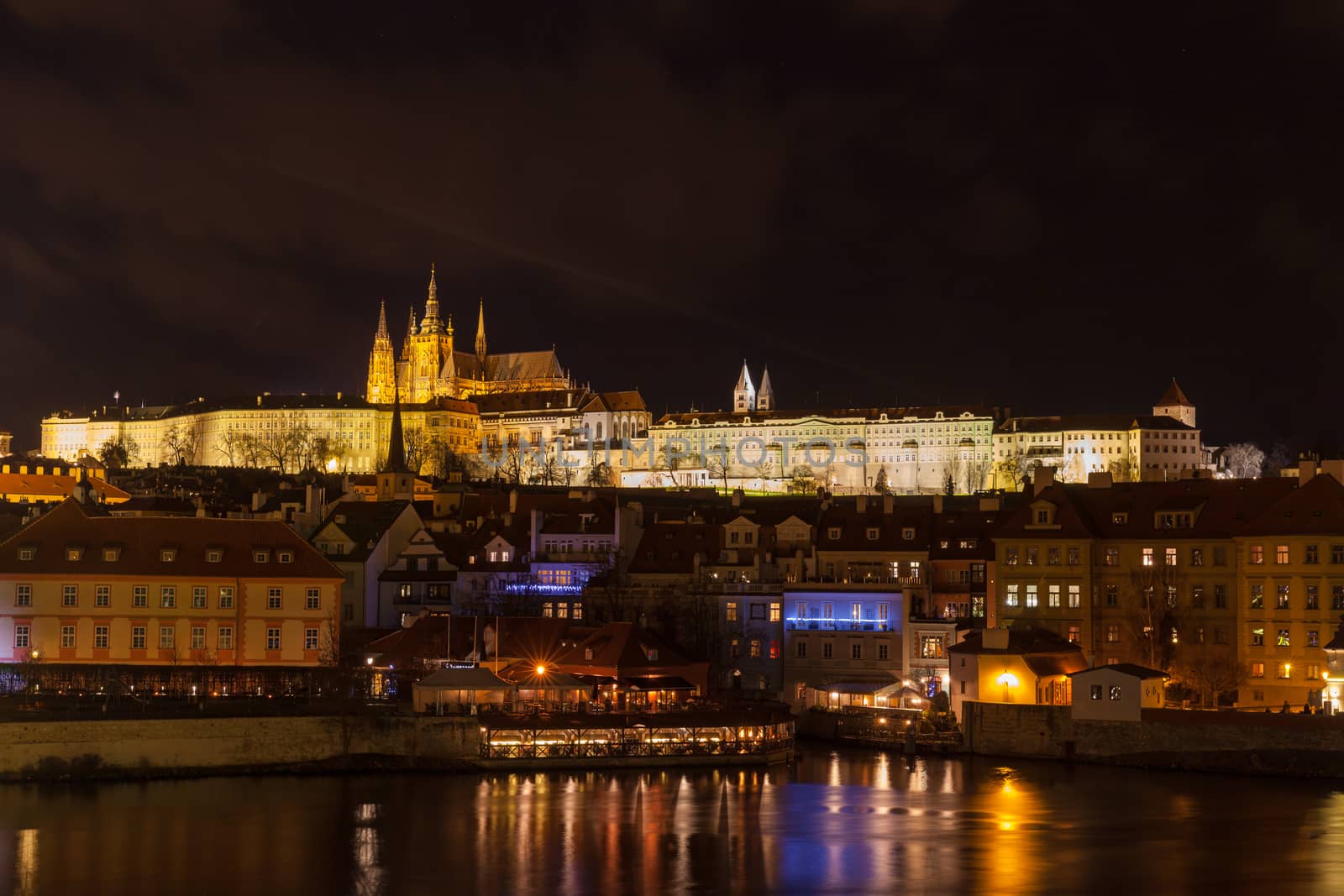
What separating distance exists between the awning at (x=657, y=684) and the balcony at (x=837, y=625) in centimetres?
705

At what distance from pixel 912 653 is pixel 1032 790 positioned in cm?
1325

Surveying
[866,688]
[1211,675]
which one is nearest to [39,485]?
[866,688]

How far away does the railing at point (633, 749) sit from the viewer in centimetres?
4842

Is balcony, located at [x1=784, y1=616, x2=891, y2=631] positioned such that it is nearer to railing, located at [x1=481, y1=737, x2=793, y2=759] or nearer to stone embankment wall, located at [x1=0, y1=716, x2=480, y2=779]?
railing, located at [x1=481, y1=737, x2=793, y2=759]

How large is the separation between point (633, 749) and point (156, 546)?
18003 millimetres

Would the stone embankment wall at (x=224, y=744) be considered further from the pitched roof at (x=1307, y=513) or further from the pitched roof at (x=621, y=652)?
the pitched roof at (x=1307, y=513)

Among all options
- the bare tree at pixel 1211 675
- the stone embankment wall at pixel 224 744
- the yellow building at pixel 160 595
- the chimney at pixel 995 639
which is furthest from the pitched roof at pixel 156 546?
the bare tree at pixel 1211 675

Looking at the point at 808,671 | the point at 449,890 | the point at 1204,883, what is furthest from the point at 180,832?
the point at 808,671

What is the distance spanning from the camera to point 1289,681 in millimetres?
53500

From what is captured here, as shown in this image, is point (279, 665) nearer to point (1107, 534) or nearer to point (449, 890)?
point (449, 890)

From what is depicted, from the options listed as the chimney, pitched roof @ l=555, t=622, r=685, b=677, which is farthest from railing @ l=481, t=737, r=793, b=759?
the chimney

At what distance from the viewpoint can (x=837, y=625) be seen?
194ft

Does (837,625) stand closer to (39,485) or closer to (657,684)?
(657,684)

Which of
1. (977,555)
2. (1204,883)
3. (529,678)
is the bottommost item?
(1204,883)
